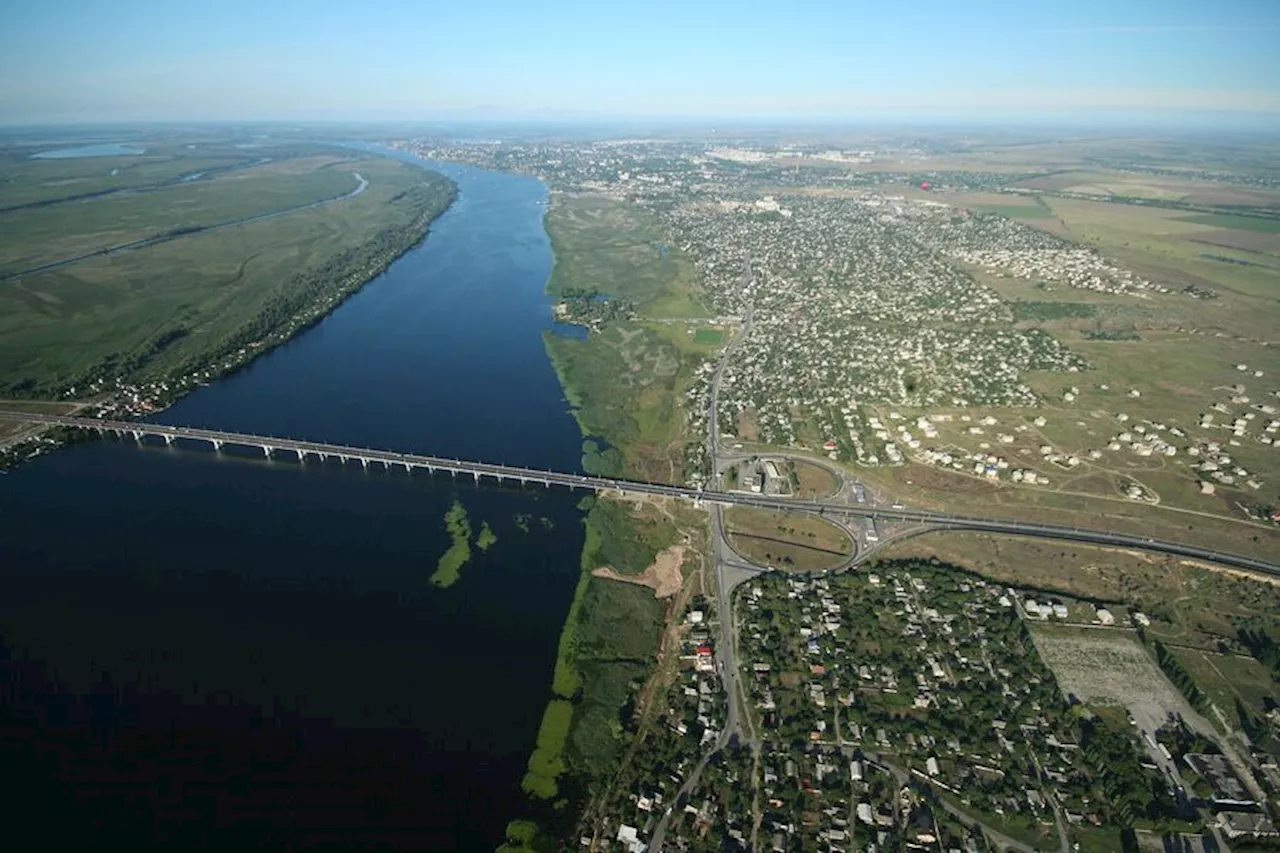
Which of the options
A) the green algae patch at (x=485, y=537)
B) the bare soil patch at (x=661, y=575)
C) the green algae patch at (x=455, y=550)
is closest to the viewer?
the bare soil patch at (x=661, y=575)

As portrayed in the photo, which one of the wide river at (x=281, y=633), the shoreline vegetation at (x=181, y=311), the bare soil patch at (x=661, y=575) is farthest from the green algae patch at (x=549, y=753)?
the shoreline vegetation at (x=181, y=311)

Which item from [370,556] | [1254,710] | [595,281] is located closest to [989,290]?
[595,281]

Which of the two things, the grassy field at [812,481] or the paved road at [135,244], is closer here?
the grassy field at [812,481]

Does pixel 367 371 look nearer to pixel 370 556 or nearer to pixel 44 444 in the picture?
pixel 44 444

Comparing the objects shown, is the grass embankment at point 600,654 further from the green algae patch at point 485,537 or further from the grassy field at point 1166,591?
the grassy field at point 1166,591

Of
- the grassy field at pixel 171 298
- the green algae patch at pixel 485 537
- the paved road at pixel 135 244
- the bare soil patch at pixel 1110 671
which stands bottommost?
the bare soil patch at pixel 1110 671

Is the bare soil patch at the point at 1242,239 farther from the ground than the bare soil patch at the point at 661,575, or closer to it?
farther from the ground

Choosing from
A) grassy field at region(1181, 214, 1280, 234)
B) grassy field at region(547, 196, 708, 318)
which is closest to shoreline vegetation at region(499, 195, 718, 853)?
grassy field at region(547, 196, 708, 318)
